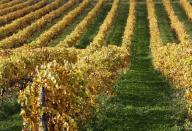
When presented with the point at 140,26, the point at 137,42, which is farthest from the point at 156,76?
the point at 140,26

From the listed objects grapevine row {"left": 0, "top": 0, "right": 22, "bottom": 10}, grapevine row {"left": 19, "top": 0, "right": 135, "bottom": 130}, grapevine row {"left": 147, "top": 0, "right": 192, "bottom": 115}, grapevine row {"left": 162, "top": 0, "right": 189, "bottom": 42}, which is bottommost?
grapevine row {"left": 0, "top": 0, "right": 22, "bottom": 10}

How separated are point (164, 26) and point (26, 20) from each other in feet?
66.7

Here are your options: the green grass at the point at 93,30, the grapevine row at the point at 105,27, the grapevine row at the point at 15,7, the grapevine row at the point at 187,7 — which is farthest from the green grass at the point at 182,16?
the grapevine row at the point at 15,7

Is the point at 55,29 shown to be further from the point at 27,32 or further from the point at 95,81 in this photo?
the point at 95,81

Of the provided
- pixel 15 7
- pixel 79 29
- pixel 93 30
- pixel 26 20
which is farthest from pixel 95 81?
pixel 15 7

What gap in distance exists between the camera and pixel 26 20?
78.6 metres

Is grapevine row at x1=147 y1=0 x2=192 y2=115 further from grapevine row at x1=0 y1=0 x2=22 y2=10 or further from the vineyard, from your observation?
grapevine row at x1=0 y1=0 x2=22 y2=10

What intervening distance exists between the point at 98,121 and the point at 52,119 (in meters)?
7.37

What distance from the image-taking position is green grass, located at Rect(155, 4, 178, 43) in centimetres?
6389

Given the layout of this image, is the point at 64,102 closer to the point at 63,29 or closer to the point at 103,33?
the point at 103,33

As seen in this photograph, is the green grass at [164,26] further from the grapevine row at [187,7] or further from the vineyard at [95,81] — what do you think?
the grapevine row at [187,7]

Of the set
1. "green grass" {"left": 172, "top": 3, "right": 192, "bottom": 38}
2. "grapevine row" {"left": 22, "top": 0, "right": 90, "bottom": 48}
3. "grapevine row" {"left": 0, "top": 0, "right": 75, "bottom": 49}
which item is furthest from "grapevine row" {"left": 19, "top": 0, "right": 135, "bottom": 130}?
"green grass" {"left": 172, "top": 3, "right": 192, "bottom": 38}

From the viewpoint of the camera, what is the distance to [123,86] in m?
35.2

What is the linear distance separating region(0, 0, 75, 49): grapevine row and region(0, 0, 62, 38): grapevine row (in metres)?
2.05
